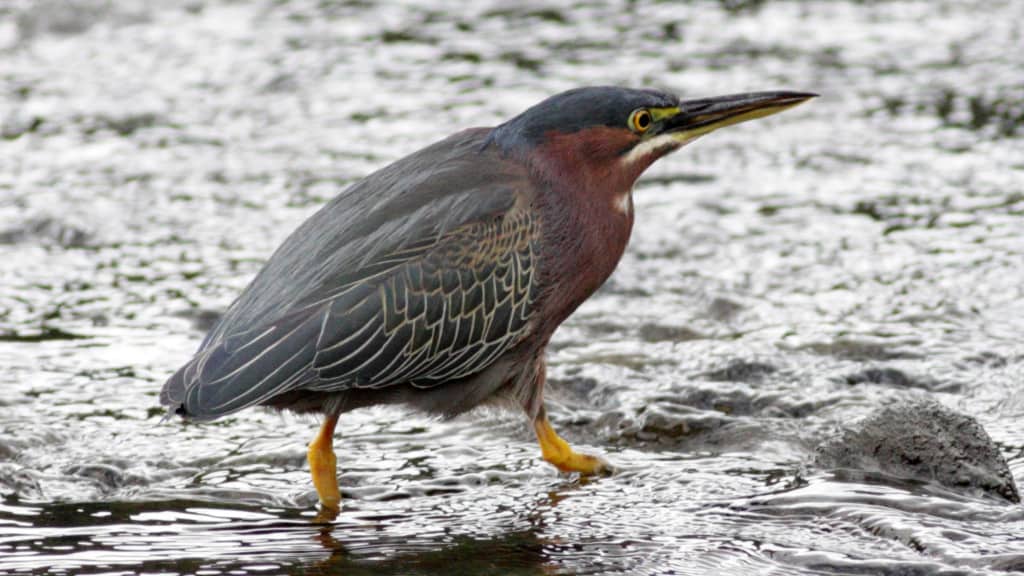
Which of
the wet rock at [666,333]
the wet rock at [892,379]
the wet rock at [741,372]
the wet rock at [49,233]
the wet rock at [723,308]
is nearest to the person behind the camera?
the wet rock at [892,379]

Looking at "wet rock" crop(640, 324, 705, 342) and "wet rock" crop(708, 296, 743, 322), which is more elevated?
"wet rock" crop(708, 296, 743, 322)

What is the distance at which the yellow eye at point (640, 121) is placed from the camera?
5652 mm

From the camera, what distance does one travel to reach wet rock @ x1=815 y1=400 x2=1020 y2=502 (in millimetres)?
5176

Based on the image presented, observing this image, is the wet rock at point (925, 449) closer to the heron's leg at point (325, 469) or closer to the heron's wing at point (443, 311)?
the heron's wing at point (443, 311)

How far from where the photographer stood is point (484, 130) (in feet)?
19.7

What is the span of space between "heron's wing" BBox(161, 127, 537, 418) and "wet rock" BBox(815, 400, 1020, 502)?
4.04 ft

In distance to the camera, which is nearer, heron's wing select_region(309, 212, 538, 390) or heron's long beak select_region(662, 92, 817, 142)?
heron's wing select_region(309, 212, 538, 390)

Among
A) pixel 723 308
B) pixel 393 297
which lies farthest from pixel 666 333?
pixel 393 297

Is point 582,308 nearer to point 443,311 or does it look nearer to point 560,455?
point 560,455

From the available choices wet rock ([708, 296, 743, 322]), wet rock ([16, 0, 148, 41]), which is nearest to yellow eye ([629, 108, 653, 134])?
wet rock ([708, 296, 743, 322])

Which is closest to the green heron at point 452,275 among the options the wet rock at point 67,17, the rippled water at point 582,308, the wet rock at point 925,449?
the rippled water at point 582,308

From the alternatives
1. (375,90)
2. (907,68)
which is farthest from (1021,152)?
(375,90)

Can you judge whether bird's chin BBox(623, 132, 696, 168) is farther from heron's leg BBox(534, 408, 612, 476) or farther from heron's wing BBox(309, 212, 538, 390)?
heron's leg BBox(534, 408, 612, 476)

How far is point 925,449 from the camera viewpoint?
5285 millimetres
